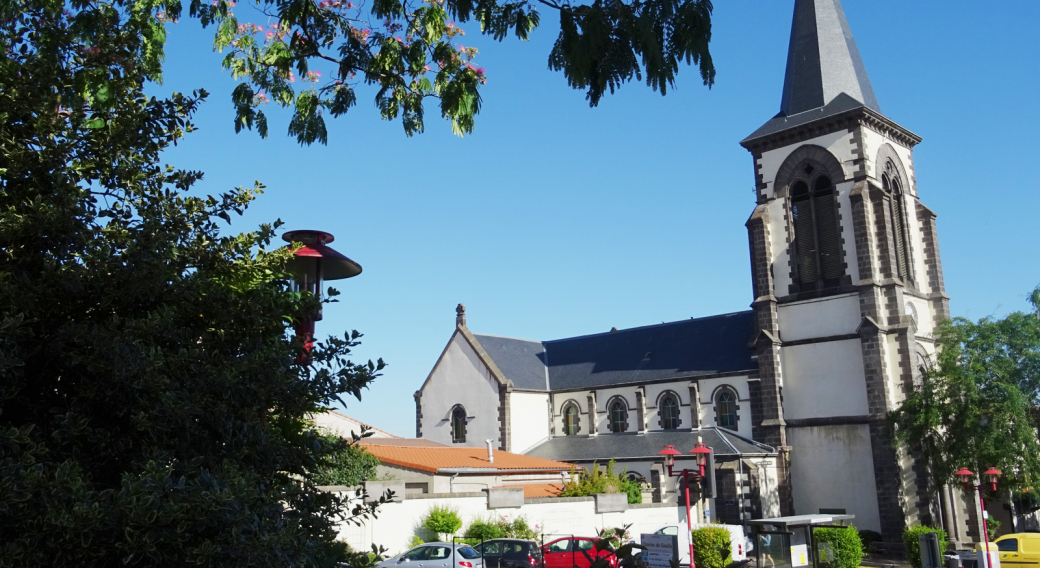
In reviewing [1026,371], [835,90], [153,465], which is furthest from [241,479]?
[835,90]

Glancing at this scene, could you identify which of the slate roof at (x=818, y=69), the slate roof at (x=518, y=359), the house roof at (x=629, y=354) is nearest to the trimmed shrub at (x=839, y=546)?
the house roof at (x=629, y=354)

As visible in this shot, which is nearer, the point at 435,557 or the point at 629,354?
the point at 435,557

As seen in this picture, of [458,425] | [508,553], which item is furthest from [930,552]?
[458,425]

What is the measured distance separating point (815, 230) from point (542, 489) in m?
15.6

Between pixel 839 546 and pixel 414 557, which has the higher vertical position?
pixel 414 557

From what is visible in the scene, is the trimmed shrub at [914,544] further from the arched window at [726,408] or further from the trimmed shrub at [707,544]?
the arched window at [726,408]

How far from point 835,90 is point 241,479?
36.1 m

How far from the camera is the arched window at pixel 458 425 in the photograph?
42719 millimetres

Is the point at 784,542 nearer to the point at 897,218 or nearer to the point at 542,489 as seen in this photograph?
the point at 542,489

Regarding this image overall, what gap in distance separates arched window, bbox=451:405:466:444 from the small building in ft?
15.4

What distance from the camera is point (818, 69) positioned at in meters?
36.8

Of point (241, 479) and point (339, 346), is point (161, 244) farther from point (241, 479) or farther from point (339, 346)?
point (241, 479)

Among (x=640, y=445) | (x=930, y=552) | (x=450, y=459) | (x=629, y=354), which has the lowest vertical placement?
(x=930, y=552)

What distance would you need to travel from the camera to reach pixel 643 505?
28547 mm
